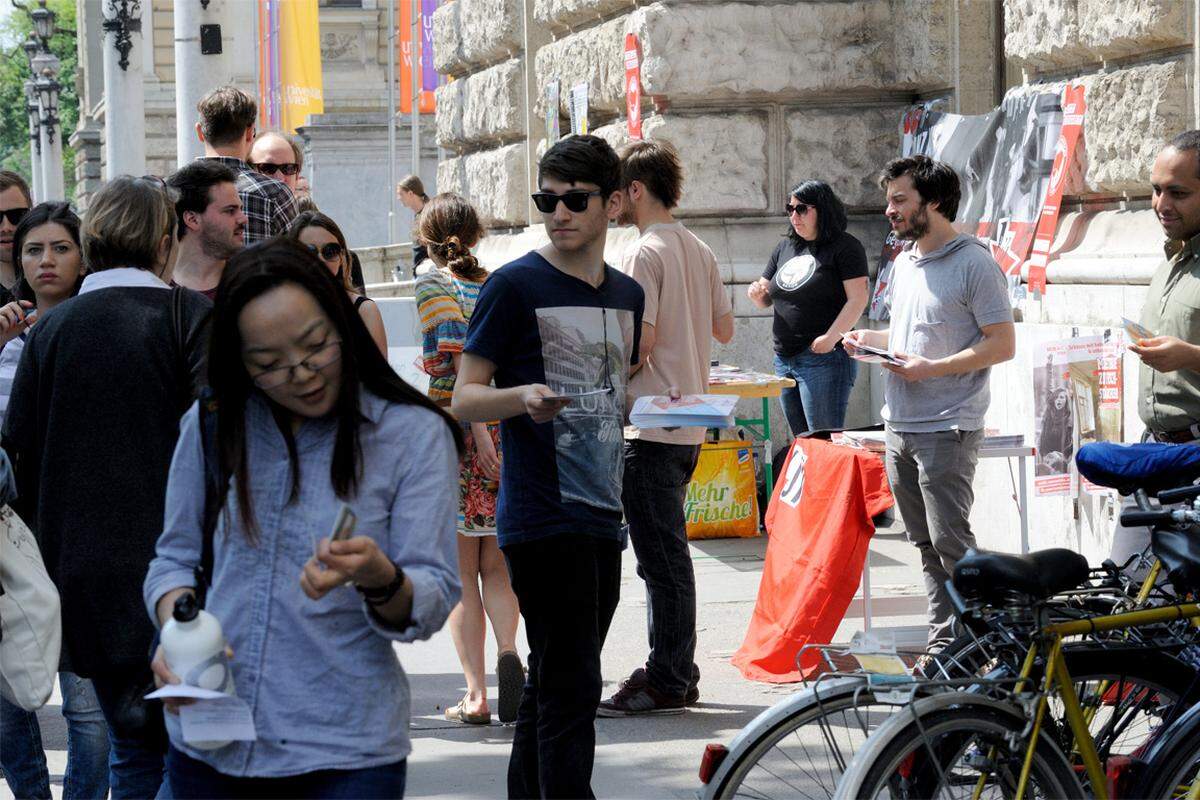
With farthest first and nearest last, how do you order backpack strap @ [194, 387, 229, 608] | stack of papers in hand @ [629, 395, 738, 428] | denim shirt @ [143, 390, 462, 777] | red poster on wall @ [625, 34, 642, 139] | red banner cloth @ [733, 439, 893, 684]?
red poster on wall @ [625, 34, 642, 139]
red banner cloth @ [733, 439, 893, 684]
stack of papers in hand @ [629, 395, 738, 428]
backpack strap @ [194, 387, 229, 608]
denim shirt @ [143, 390, 462, 777]

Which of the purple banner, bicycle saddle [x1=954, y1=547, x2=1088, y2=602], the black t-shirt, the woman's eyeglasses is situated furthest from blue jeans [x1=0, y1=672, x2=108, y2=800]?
the purple banner

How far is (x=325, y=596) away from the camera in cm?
289

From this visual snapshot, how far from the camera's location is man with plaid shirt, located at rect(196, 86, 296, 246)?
7.25 m

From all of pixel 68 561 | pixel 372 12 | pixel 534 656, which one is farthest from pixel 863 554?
pixel 372 12

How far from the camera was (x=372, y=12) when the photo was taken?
136 ft

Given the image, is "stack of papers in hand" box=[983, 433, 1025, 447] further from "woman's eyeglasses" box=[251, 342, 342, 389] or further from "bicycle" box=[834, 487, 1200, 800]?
"woman's eyeglasses" box=[251, 342, 342, 389]

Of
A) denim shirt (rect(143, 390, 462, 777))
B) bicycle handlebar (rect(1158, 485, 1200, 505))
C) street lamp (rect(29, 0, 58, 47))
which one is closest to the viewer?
denim shirt (rect(143, 390, 462, 777))

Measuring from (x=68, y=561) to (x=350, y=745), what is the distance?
5.00 ft

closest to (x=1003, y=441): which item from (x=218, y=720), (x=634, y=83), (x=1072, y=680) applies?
(x=1072, y=680)

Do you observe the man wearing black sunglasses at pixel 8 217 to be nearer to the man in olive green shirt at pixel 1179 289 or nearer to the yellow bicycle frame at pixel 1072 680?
the man in olive green shirt at pixel 1179 289

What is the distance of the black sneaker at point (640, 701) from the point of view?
6.41m

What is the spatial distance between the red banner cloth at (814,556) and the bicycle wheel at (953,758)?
121 inches

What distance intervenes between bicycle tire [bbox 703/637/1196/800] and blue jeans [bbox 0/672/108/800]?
177 cm

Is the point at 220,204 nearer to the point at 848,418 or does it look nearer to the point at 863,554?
the point at 863,554
